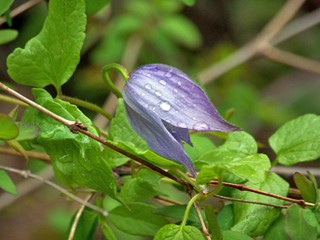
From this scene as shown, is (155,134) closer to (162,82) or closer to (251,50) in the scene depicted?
(162,82)

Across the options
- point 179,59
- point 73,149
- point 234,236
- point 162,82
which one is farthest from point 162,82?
point 179,59

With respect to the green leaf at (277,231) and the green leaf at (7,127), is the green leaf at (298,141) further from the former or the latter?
the green leaf at (7,127)

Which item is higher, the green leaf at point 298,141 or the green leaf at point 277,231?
the green leaf at point 298,141

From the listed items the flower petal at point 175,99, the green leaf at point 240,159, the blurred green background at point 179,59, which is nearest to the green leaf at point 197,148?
the green leaf at point 240,159

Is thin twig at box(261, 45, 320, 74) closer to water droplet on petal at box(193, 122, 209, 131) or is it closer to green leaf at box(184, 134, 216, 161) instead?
green leaf at box(184, 134, 216, 161)

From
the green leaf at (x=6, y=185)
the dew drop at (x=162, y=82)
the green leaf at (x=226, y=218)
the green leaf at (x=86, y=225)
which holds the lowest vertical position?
the green leaf at (x=86, y=225)

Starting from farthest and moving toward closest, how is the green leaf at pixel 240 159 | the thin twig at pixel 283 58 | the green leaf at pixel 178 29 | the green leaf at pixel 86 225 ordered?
A: the green leaf at pixel 178 29 → the thin twig at pixel 283 58 → the green leaf at pixel 86 225 → the green leaf at pixel 240 159

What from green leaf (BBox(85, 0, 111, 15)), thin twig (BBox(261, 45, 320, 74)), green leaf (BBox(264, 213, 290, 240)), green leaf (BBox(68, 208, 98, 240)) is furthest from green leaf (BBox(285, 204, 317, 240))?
thin twig (BBox(261, 45, 320, 74))
